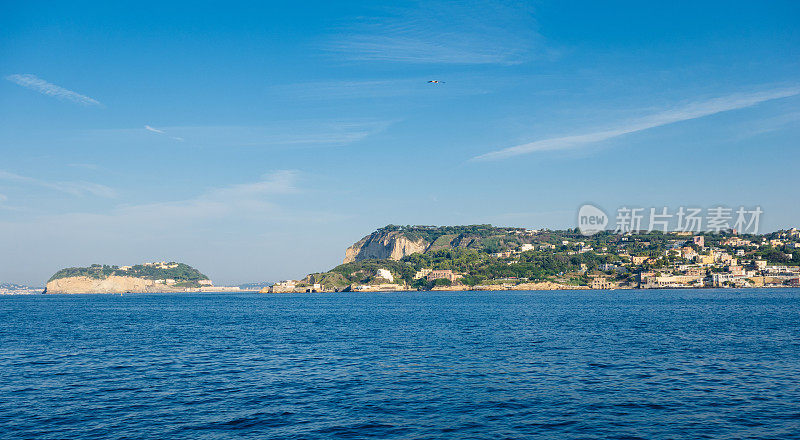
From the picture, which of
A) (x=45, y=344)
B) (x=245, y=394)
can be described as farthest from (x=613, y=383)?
(x=45, y=344)

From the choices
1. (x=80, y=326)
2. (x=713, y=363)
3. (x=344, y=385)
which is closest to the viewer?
(x=344, y=385)

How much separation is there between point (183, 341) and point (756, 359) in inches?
2187

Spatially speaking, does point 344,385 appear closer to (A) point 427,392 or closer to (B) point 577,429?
(A) point 427,392

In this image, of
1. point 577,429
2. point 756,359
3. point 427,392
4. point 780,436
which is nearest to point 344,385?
point 427,392

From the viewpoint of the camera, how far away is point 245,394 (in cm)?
3206

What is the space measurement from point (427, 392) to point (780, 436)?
1718 centimetres

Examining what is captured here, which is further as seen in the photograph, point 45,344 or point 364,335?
point 364,335

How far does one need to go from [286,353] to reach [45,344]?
3046 centimetres

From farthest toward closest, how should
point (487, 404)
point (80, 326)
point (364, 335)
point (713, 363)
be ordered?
point (80, 326)
point (364, 335)
point (713, 363)
point (487, 404)

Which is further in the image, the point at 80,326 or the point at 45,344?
the point at 80,326

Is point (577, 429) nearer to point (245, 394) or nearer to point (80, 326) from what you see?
point (245, 394)

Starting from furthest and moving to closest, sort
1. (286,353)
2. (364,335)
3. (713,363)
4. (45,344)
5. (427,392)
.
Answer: (364,335)
(45,344)
(286,353)
(713,363)
(427,392)

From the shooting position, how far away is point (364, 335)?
64688 mm

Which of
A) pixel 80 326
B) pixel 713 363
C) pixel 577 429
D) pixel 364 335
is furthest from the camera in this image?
pixel 80 326
